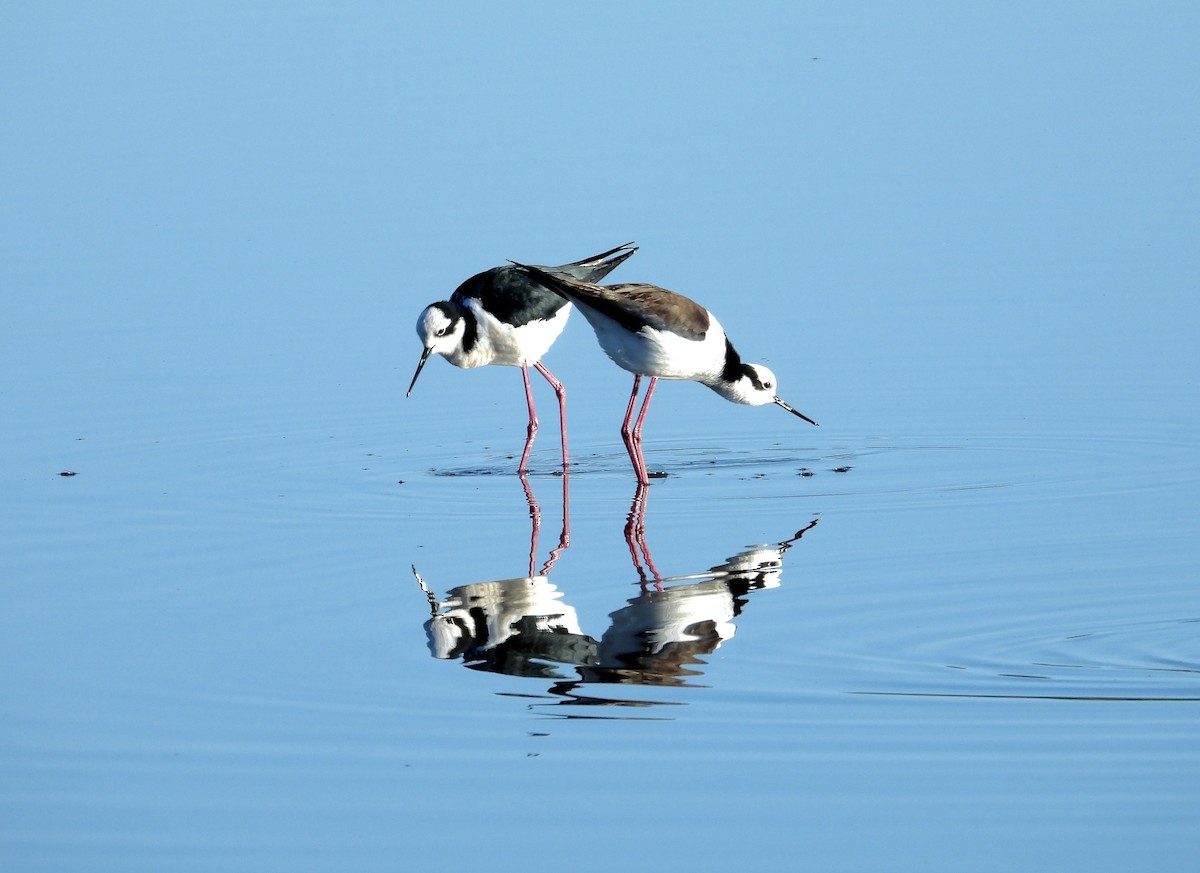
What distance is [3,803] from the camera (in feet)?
18.2

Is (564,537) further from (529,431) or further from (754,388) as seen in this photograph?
(754,388)

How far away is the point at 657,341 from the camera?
32.5 ft

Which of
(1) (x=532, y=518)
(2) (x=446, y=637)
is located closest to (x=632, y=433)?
(1) (x=532, y=518)

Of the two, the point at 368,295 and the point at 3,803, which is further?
the point at 368,295

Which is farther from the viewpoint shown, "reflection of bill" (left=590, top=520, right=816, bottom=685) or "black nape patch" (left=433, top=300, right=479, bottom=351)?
"black nape patch" (left=433, top=300, right=479, bottom=351)

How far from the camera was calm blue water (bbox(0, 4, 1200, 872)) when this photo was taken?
5.41 m

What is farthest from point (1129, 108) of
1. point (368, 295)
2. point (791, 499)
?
point (791, 499)

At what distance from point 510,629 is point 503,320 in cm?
410

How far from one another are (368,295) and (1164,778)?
27.8 feet

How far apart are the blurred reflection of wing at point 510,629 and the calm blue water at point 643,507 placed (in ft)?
0.09

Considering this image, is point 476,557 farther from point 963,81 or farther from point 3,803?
point 963,81

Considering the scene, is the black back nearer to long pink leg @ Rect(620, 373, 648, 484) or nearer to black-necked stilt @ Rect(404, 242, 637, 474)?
black-necked stilt @ Rect(404, 242, 637, 474)

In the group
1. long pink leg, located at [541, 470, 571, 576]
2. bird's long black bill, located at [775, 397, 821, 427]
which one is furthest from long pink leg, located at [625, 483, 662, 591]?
bird's long black bill, located at [775, 397, 821, 427]

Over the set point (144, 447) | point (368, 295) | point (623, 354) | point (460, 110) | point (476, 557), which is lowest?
point (476, 557)
